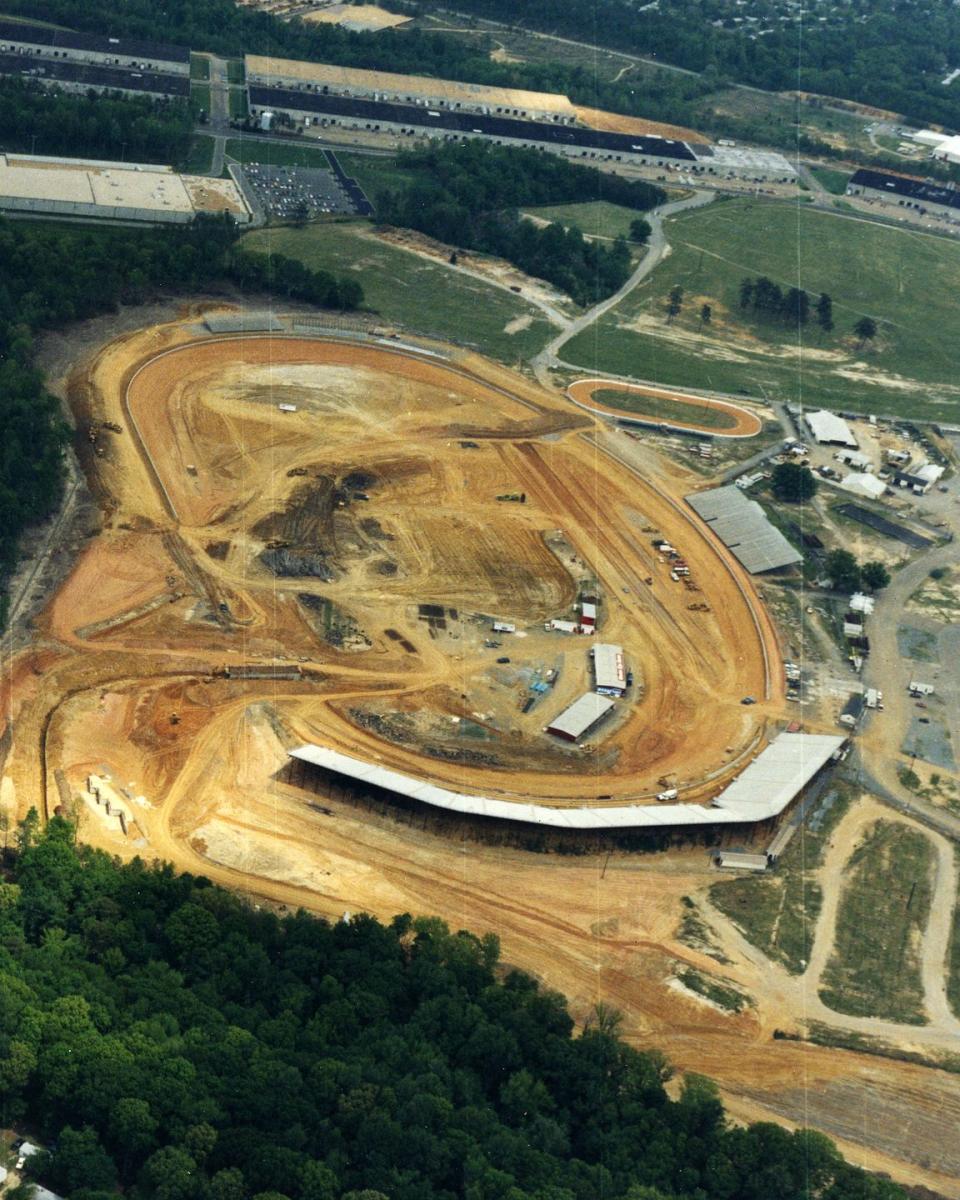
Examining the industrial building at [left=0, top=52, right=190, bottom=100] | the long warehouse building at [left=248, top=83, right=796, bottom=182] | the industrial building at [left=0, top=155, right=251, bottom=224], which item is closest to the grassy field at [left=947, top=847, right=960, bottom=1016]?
the industrial building at [left=0, top=155, right=251, bottom=224]

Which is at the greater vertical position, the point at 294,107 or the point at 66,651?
the point at 294,107

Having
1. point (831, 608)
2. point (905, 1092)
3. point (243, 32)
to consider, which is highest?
point (243, 32)

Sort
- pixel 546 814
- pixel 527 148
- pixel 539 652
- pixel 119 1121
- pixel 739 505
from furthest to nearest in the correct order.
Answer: pixel 527 148, pixel 739 505, pixel 539 652, pixel 546 814, pixel 119 1121

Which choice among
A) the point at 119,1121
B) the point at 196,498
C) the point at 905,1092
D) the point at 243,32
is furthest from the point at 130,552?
the point at 243,32

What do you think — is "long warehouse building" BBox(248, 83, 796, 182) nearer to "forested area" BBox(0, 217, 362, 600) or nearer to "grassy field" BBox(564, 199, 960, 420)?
"grassy field" BBox(564, 199, 960, 420)

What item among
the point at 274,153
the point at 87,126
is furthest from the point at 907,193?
the point at 87,126

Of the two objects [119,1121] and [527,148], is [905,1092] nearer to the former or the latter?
[119,1121]
